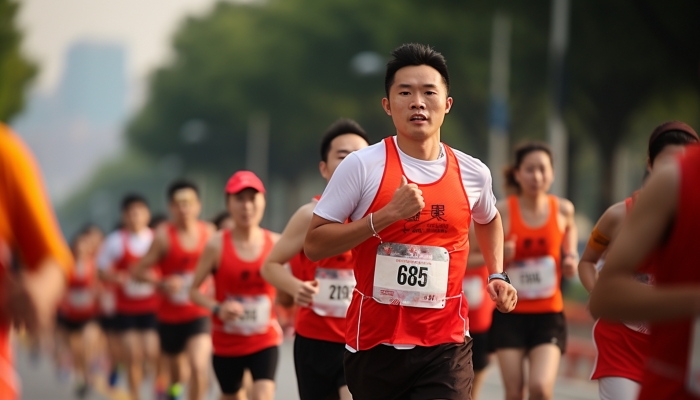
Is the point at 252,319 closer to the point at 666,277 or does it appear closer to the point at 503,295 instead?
the point at 503,295

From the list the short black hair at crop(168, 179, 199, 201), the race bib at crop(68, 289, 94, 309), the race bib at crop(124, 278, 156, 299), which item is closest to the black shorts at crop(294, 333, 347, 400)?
the short black hair at crop(168, 179, 199, 201)

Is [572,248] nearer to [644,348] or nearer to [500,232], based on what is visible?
[644,348]

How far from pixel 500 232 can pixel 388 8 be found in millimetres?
38436

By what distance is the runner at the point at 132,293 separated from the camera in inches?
500

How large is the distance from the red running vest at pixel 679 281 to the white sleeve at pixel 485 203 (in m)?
2.06

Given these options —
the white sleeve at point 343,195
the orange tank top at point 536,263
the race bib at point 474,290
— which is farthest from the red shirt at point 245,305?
the white sleeve at point 343,195

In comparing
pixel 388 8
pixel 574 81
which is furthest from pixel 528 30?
pixel 388 8

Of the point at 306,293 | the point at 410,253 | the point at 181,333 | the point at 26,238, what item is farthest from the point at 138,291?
the point at 26,238

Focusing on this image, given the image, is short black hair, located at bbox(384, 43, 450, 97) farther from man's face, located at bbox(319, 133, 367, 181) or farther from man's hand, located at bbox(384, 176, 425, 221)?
man's face, located at bbox(319, 133, 367, 181)

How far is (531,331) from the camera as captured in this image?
7.87 m

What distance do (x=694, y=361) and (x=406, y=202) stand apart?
1.78 metres

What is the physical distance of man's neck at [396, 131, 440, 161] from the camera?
195 inches

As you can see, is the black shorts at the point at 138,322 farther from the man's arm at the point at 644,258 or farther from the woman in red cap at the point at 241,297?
the man's arm at the point at 644,258

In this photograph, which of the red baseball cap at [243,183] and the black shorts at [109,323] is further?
the black shorts at [109,323]
